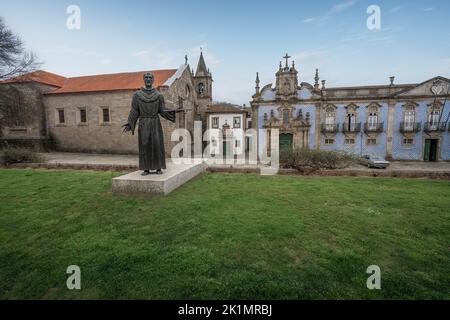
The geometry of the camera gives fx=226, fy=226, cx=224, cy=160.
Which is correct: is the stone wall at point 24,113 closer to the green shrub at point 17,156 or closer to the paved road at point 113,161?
the paved road at point 113,161

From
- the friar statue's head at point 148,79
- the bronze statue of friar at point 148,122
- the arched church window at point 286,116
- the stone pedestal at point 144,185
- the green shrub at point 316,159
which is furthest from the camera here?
the arched church window at point 286,116

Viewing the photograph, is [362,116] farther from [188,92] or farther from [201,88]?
[201,88]

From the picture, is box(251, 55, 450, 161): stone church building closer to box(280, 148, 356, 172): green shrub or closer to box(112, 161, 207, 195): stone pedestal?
box(280, 148, 356, 172): green shrub

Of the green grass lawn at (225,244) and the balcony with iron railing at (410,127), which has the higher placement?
the balcony with iron railing at (410,127)

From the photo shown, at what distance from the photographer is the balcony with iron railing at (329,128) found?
25.7m

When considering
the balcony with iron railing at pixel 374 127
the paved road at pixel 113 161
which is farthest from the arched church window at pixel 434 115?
the balcony with iron railing at pixel 374 127

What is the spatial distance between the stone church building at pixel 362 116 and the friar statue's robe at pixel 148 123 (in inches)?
837

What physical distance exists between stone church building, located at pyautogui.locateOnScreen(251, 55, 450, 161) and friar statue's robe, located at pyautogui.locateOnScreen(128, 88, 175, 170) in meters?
21.3

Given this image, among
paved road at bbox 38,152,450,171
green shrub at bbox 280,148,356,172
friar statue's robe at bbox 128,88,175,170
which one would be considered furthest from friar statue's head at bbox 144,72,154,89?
paved road at bbox 38,152,450,171

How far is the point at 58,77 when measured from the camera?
2809 centimetres

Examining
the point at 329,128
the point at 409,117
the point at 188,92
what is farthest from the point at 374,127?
the point at 188,92

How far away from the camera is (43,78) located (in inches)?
1001

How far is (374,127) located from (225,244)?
91.1ft
